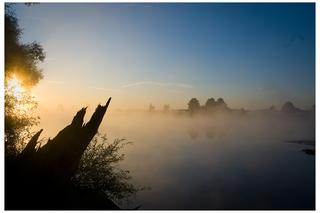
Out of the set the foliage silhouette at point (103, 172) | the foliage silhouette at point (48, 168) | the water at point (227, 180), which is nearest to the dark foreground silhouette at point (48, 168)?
the foliage silhouette at point (48, 168)

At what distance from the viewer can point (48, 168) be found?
18609 mm

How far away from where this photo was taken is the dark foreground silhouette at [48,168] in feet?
58.0

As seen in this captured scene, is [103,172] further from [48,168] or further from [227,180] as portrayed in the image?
[227,180]

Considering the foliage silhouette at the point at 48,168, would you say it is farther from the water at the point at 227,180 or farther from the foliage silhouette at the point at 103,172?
the water at the point at 227,180

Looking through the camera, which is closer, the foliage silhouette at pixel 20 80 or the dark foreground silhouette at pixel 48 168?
the dark foreground silhouette at pixel 48 168

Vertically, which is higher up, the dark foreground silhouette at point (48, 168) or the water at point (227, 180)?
the dark foreground silhouette at point (48, 168)

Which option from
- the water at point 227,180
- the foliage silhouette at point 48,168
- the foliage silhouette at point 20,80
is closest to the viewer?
the foliage silhouette at point 48,168

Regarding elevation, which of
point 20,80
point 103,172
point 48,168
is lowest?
point 103,172

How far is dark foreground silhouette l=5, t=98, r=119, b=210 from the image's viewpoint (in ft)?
58.0

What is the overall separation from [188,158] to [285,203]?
78795 millimetres

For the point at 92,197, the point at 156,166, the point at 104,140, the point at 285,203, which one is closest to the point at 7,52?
the point at 104,140

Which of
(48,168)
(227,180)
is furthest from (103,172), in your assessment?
(227,180)

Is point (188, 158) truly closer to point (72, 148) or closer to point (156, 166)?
point (156, 166)

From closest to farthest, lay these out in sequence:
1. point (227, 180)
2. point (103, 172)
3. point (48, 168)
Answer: point (48, 168)
point (103, 172)
point (227, 180)
